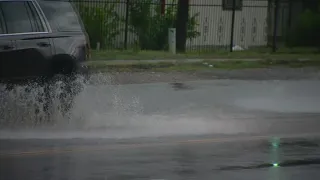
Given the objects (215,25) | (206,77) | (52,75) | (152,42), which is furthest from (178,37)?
(52,75)

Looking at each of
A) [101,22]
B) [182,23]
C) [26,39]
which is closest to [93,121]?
[26,39]

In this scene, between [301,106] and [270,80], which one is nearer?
[301,106]

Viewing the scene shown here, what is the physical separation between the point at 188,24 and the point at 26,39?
15.4 m

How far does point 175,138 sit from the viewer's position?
9547mm

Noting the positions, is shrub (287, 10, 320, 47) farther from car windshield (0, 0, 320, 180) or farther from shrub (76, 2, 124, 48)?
car windshield (0, 0, 320, 180)

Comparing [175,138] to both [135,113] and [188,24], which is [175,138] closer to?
[135,113]

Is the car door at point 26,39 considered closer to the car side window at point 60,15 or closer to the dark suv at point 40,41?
the dark suv at point 40,41

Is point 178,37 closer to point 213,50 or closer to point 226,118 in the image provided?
point 213,50

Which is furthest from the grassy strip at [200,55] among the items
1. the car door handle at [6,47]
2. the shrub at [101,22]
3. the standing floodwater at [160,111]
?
the car door handle at [6,47]

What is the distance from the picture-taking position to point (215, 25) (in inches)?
1076

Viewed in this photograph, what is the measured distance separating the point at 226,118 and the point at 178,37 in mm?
12231

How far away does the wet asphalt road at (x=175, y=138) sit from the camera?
755 cm

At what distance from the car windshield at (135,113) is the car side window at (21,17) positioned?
0.05ft

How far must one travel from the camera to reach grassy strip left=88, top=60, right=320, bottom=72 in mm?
17095
